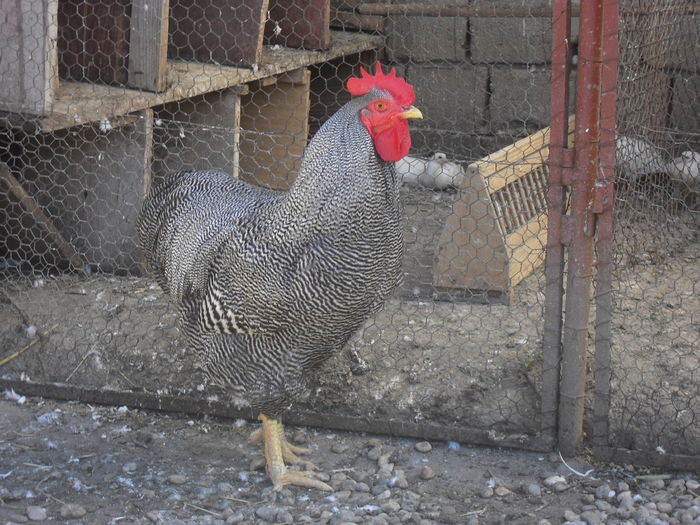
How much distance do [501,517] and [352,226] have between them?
109 cm

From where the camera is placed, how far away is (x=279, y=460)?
10.8ft

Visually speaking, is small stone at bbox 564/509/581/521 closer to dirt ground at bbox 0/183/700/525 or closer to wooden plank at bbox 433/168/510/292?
dirt ground at bbox 0/183/700/525

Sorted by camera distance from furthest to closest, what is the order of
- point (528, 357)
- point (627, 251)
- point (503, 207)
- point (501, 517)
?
point (627, 251), point (503, 207), point (528, 357), point (501, 517)

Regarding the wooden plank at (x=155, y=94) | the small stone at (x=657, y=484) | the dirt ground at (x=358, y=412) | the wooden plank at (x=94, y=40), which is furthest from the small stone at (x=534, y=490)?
the wooden plank at (x=94, y=40)

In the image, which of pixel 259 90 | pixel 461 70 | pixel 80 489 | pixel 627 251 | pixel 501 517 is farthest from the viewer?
pixel 461 70

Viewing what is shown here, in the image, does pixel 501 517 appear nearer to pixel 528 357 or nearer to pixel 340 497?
pixel 340 497

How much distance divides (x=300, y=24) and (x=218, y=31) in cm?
95

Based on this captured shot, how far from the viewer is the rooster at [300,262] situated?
304cm

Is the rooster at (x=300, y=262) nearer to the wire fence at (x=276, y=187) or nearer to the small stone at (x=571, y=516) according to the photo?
the wire fence at (x=276, y=187)

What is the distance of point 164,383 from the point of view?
3.89 metres

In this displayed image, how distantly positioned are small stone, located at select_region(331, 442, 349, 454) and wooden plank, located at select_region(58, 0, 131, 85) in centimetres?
206

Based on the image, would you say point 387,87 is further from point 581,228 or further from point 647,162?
point 647,162

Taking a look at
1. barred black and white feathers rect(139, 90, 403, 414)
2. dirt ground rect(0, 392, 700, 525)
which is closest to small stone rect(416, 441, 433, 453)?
dirt ground rect(0, 392, 700, 525)

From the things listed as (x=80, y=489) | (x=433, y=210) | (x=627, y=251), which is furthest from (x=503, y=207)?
(x=80, y=489)
